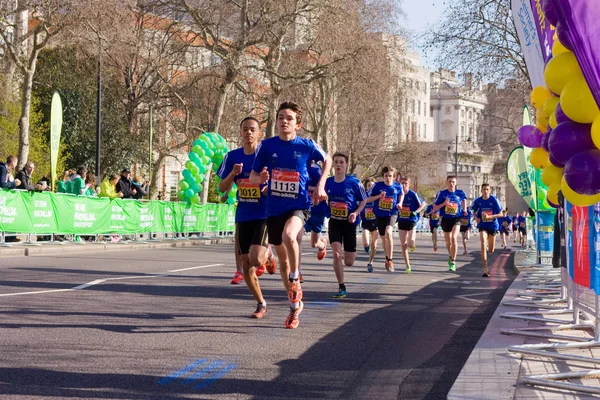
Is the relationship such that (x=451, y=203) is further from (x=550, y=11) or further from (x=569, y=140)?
(x=550, y=11)

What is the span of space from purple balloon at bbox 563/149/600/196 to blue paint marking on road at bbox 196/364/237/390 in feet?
8.27

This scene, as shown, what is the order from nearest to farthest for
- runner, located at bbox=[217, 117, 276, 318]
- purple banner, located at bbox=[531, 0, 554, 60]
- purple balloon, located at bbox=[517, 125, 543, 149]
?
purple banner, located at bbox=[531, 0, 554, 60] → purple balloon, located at bbox=[517, 125, 543, 149] → runner, located at bbox=[217, 117, 276, 318]

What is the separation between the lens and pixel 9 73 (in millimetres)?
38938

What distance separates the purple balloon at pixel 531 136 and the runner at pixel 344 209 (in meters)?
3.72

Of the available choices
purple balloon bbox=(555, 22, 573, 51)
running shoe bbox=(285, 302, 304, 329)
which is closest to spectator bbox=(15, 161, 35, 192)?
running shoe bbox=(285, 302, 304, 329)

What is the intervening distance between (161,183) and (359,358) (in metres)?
59.9

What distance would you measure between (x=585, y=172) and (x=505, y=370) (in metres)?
1.97

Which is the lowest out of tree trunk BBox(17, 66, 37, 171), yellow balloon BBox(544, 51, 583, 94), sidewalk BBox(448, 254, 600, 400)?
sidewalk BBox(448, 254, 600, 400)

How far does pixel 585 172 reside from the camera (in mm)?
5090

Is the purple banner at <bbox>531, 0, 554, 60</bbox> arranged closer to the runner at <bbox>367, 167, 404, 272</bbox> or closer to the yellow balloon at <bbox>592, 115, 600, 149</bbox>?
the yellow balloon at <bbox>592, 115, 600, 149</bbox>

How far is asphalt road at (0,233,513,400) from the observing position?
20.4ft

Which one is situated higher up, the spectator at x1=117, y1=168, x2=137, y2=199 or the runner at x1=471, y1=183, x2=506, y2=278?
the spectator at x1=117, y1=168, x2=137, y2=199

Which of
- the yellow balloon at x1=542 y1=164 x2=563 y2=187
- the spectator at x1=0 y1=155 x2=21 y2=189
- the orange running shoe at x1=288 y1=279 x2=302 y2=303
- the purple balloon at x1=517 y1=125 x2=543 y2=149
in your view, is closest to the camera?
the yellow balloon at x1=542 y1=164 x2=563 y2=187

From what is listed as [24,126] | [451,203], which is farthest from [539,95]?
[24,126]
